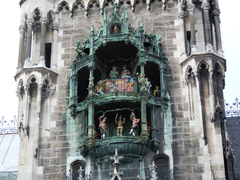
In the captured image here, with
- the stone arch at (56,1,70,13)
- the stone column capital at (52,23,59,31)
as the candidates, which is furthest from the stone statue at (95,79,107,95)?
the stone arch at (56,1,70,13)

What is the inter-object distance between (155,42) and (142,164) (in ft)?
18.6

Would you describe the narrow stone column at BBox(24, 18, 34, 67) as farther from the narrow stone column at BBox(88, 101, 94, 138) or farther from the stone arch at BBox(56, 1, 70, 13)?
the narrow stone column at BBox(88, 101, 94, 138)

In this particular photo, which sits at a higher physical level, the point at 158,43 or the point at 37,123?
the point at 158,43

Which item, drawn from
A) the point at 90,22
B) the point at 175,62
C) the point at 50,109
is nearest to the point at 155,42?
the point at 175,62

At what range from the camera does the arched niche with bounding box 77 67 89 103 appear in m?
25.5

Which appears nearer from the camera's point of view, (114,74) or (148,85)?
(148,85)

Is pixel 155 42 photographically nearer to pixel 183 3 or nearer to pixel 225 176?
pixel 183 3

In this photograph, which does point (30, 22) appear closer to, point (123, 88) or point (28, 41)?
point (28, 41)

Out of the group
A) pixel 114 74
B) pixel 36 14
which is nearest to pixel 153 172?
pixel 114 74

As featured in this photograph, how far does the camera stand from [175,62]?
2516 centimetres

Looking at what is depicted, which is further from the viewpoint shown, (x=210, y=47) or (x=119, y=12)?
(x=119, y=12)

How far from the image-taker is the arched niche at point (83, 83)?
2550 centimetres

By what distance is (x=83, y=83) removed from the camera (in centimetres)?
2591

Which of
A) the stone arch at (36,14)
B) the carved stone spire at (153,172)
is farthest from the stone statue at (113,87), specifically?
the stone arch at (36,14)
